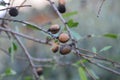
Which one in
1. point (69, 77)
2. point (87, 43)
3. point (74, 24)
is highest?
point (74, 24)

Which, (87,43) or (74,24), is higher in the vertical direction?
(74,24)

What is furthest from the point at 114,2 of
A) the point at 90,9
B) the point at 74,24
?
the point at 74,24

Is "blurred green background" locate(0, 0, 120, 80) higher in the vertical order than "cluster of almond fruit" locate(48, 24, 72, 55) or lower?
lower

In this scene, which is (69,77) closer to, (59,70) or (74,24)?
(59,70)

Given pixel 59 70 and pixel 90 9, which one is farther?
pixel 90 9

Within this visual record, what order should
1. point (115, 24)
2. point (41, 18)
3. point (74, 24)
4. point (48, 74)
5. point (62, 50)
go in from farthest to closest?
point (115, 24), point (48, 74), point (41, 18), point (74, 24), point (62, 50)

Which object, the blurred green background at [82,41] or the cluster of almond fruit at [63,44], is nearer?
the cluster of almond fruit at [63,44]

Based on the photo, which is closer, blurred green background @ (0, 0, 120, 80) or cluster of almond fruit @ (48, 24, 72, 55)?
cluster of almond fruit @ (48, 24, 72, 55)

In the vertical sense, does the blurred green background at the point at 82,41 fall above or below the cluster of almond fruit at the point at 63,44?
below

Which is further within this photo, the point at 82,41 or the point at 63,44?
the point at 82,41

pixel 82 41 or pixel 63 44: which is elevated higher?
pixel 63 44

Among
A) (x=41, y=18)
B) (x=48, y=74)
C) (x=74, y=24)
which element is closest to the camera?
(x=74, y=24)
